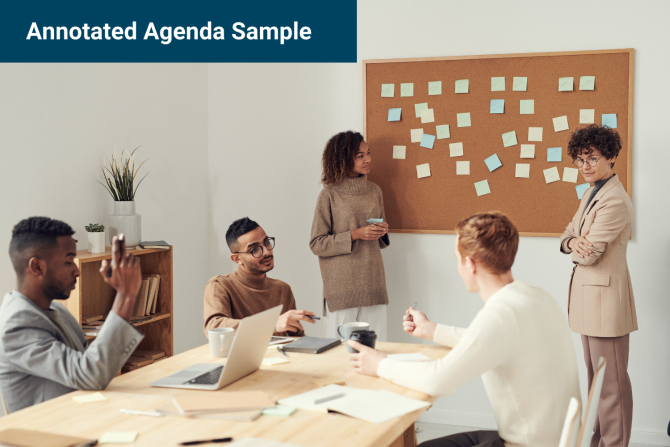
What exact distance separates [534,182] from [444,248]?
2.09 ft

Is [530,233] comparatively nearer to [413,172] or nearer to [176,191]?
[413,172]

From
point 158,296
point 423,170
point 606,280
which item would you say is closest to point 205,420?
point 158,296

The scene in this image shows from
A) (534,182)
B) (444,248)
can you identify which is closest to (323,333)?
(444,248)

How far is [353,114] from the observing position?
381cm

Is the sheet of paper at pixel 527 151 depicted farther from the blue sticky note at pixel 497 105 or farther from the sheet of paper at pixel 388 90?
the sheet of paper at pixel 388 90

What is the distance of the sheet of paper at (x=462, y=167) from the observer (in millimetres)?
3619

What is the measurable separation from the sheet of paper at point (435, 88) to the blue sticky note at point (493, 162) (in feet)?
1.58

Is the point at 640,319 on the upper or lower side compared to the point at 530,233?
lower

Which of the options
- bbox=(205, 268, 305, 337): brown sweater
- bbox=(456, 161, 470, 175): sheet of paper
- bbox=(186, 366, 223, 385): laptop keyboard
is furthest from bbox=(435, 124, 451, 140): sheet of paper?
bbox=(186, 366, 223, 385): laptop keyboard

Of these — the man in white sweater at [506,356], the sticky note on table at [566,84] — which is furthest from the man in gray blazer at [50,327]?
the sticky note on table at [566,84]

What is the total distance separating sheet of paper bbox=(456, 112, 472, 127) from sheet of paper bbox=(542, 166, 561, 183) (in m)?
0.52

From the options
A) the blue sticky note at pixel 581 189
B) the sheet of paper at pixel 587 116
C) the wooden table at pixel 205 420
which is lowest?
the wooden table at pixel 205 420

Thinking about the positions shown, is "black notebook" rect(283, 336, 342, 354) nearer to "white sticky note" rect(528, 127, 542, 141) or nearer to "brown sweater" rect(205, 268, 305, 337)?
"brown sweater" rect(205, 268, 305, 337)

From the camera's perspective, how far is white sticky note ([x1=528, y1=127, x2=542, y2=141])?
3498mm
